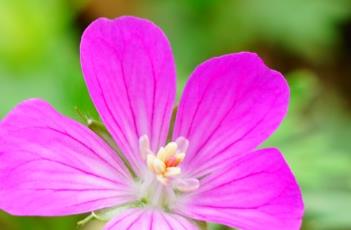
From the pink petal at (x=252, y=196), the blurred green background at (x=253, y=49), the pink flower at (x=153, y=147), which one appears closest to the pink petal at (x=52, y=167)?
the pink flower at (x=153, y=147)

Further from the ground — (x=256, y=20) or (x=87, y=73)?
(x=256, y=20)

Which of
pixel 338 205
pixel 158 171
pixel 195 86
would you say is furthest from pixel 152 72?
pixel 338 205

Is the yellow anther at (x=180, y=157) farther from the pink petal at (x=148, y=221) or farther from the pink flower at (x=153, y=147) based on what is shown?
the pink petal at (x=148, y=221)

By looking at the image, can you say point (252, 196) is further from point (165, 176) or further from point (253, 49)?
point (253, 49)

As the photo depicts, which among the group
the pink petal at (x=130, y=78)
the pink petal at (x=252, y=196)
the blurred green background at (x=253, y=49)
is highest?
the blurred green background at (x=253, y=49)

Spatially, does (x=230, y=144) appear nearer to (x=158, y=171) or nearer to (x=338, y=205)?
(x=158, y=171)

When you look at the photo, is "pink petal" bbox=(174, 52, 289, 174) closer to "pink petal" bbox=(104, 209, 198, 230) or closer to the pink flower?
the pink flower

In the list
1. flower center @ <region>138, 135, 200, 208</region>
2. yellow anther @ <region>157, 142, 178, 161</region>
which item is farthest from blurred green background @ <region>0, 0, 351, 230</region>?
yellow anther @ <region>157, 142, 178, 161</region>
